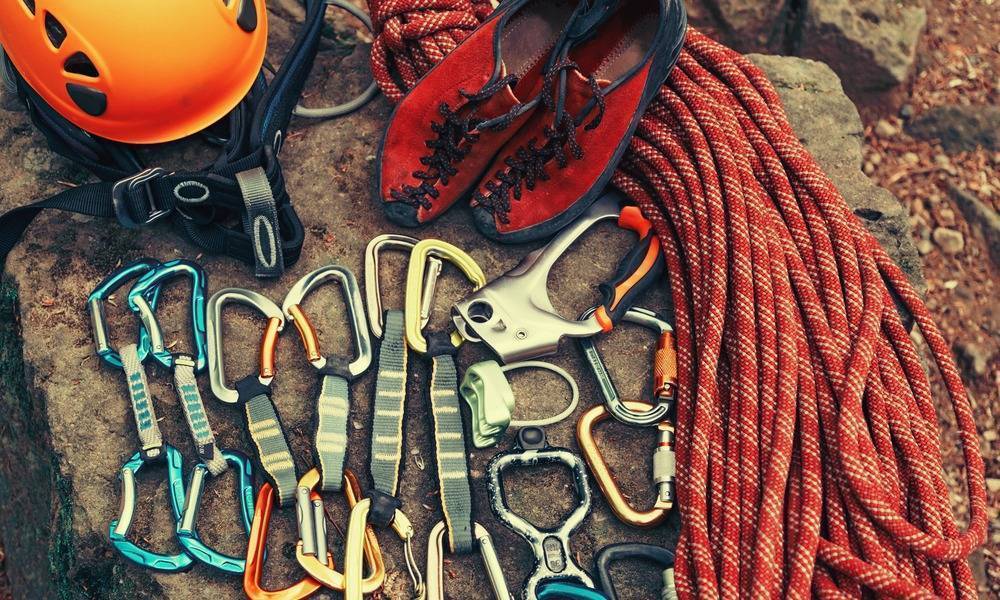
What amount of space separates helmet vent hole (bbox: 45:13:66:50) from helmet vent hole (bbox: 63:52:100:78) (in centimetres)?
6

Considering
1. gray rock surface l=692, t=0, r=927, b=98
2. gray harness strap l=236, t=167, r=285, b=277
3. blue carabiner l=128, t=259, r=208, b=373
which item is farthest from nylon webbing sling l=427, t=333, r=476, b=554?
gray rock surface l=692, t=0, r=927, b=98

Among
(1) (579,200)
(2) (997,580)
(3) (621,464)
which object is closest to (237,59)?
(1) (579,200)

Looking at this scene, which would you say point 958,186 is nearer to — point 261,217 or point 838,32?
point 838,32

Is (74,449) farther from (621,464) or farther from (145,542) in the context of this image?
(621,464)

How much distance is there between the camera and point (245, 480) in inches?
116

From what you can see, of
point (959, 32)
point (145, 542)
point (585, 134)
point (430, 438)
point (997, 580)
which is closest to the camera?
point (145, 542)

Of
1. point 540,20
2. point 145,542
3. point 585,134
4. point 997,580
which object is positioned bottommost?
point 997,580

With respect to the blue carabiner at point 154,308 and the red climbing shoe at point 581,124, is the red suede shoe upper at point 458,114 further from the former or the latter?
the blue carabiner at point 154,308

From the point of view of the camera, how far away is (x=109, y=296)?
329 cm

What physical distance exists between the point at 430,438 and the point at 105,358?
42.9 inches

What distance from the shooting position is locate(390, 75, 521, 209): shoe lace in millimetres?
3344

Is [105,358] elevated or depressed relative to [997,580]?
elevated

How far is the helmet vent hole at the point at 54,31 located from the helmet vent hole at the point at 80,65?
0.06m

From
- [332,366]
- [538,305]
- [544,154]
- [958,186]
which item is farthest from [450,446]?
[958,186]
